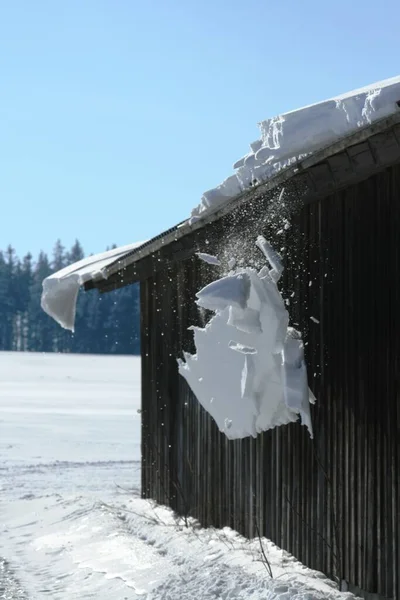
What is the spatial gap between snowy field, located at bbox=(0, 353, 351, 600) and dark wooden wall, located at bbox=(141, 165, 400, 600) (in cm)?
34

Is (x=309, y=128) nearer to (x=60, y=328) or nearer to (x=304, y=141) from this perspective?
(x=304, y=141)

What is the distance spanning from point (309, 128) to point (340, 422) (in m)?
2.30

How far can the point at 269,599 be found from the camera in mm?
6551

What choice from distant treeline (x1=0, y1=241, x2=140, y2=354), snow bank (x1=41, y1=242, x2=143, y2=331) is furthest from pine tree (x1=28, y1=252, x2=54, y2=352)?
snow bank (x1=41, y1=242, x2=143, y2=331)

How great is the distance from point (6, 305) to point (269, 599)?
351 feet

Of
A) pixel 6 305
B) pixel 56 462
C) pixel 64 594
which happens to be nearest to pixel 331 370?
pixel 64 594

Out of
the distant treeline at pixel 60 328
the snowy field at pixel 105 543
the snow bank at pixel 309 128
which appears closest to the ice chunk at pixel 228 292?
the snow bank at pixel 309 128

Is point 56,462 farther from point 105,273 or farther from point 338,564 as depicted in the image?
point 338,564

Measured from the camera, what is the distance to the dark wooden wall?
6.56 meters

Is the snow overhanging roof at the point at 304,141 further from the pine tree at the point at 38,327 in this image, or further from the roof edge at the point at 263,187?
the pine tree at the point at 38,327

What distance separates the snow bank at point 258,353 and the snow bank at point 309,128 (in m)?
0.69

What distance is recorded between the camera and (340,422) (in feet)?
23.8

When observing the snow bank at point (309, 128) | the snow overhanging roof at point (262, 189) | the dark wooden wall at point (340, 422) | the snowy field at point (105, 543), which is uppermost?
the snow bank at point (309, 128)

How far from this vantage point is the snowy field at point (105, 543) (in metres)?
7.32
